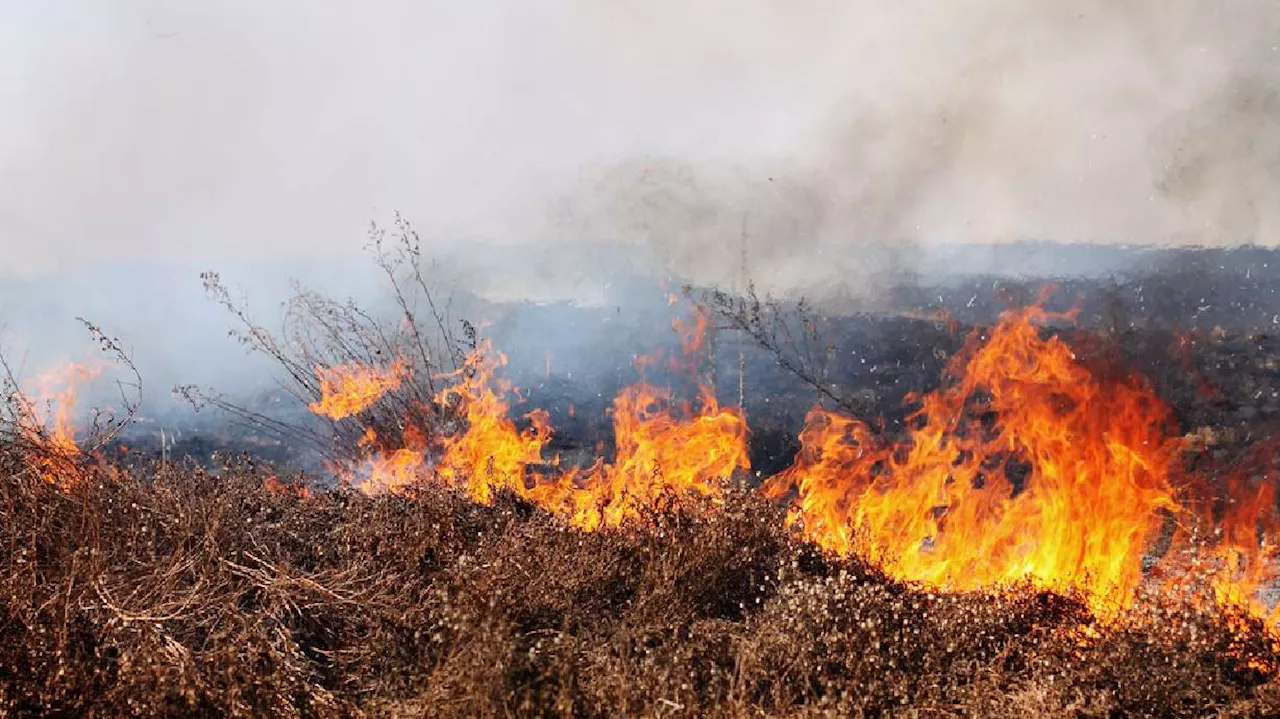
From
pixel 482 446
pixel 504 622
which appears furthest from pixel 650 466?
pixel 504 622

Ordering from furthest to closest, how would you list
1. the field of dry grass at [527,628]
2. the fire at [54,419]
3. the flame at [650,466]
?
1. the flame at [650,466]
2. the fire at [54,419]
3. the field of dry grass at [527,628]

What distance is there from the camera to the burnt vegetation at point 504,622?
13.7 feet

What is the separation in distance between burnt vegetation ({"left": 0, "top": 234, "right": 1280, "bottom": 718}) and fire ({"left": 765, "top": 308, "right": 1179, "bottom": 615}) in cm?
55

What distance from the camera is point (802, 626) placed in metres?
4.48

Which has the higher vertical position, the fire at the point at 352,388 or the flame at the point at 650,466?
the fire at the point at 352,388

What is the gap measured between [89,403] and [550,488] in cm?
561

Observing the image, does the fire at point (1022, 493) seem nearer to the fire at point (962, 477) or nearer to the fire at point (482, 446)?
the fire at point (962, 477)

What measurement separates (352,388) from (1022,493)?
469cm

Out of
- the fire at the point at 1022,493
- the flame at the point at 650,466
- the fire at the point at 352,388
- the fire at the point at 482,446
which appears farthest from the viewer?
the fire at the point at 352,388

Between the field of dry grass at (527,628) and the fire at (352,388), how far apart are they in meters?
2.17

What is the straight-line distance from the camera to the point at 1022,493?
6.42 meters

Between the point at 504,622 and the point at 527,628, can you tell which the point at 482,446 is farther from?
the point at 504,622

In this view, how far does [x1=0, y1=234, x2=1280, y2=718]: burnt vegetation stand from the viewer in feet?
13.7

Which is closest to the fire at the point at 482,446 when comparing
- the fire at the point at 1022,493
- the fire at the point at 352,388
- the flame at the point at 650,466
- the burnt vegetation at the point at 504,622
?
the flame at the point at 650,466
